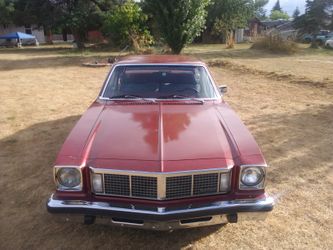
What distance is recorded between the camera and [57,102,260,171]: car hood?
3215 millimetres

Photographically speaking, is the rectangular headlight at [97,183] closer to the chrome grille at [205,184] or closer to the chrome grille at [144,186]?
the chrome grille at [144,186]

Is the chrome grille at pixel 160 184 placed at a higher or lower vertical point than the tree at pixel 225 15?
lower

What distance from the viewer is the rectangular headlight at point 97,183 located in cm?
322

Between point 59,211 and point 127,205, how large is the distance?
61cm

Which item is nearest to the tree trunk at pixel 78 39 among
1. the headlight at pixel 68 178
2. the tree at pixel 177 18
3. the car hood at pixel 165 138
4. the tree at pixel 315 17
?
the tree at pixel 177 18

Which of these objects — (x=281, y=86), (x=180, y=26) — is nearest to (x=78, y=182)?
(x=281, y=86)

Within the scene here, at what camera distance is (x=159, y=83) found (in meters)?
4.78

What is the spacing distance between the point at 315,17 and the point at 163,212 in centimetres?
5399

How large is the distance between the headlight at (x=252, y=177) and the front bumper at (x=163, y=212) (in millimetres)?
138

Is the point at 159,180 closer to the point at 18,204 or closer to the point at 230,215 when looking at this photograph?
the point at 230,215

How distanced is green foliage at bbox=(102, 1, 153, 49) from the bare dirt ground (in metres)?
11.4

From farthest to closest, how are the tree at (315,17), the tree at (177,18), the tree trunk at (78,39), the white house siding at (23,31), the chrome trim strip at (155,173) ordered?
1. the white house siding at (23,31)
2. the tree at (315,17)
3. the tree trunk at (78,39)
4. the tree at (177,18)
5. the chrome trim strip at (155,173)

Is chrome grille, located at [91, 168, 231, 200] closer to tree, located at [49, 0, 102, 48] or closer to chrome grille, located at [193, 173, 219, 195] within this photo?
chrome grille, located at [193, 173, 219, 195]

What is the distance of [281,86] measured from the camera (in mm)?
11648
